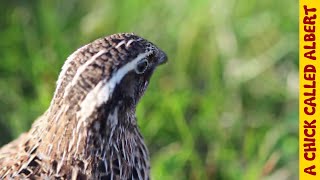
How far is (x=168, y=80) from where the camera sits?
5.54m

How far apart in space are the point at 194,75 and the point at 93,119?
210 centimetres

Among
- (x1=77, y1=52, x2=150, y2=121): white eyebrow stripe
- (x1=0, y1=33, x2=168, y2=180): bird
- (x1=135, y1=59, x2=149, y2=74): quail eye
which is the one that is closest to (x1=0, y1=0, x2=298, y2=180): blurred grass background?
(x1=0, y1=33, x2=168, y2=180): bird

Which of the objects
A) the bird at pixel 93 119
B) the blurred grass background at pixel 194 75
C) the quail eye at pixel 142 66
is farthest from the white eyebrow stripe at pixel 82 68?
the blurred grass background at pixel 194 75

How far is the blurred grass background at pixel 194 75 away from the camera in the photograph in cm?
513

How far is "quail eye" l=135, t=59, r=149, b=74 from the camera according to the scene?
365 centimetres

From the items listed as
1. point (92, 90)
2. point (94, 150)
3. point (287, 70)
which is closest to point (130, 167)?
point (94, 150)

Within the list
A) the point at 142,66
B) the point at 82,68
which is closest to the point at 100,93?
the point at 82,68

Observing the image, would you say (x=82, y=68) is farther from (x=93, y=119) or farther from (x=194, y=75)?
(x=194, y=75)

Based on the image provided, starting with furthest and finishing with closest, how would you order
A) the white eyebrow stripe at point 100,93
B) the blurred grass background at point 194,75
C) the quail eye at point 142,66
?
the blurred grass background at point 194,75 → the quail eye at point 142,66 → the white eyebrow stripe at point 100,93

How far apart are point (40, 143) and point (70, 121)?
0.77ft

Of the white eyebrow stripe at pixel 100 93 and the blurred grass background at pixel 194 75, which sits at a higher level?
the blurred grass background at pixel 194 75

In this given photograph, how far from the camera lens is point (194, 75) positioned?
5.62 metres

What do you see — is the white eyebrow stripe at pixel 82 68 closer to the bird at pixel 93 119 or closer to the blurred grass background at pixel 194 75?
the bird at pixel 93 119

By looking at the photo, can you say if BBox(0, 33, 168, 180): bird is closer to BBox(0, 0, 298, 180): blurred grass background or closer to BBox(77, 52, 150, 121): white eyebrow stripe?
BBox(77, 52, 150, 121): white eyebrow stripe
